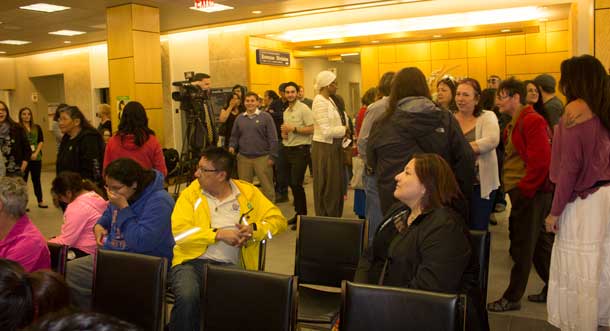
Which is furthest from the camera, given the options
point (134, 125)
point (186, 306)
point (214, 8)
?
Result: point (214, 8)

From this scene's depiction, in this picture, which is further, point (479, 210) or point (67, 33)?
point (67, 33)

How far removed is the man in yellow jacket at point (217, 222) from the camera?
2885 millimetres

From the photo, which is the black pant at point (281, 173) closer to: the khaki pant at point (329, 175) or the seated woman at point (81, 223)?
the khaki pant at point (329, 175)

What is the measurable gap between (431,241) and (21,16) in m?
9.44

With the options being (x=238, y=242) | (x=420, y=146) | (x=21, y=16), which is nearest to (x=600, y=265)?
(x=420, y=146)

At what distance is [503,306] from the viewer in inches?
143

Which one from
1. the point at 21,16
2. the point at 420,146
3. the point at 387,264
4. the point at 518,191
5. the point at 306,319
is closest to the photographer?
the point at 387,264

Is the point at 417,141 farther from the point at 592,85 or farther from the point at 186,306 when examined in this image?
the point at 186,306

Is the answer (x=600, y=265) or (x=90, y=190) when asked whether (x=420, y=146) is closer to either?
(x=600, y=265)

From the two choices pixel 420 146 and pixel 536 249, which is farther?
pixel 536 249

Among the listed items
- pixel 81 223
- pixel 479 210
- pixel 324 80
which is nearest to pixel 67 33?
pixel 324 80

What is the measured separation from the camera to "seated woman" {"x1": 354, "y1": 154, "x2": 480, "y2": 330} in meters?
2.20

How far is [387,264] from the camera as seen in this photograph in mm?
2416

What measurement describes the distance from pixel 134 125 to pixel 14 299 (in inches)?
134
